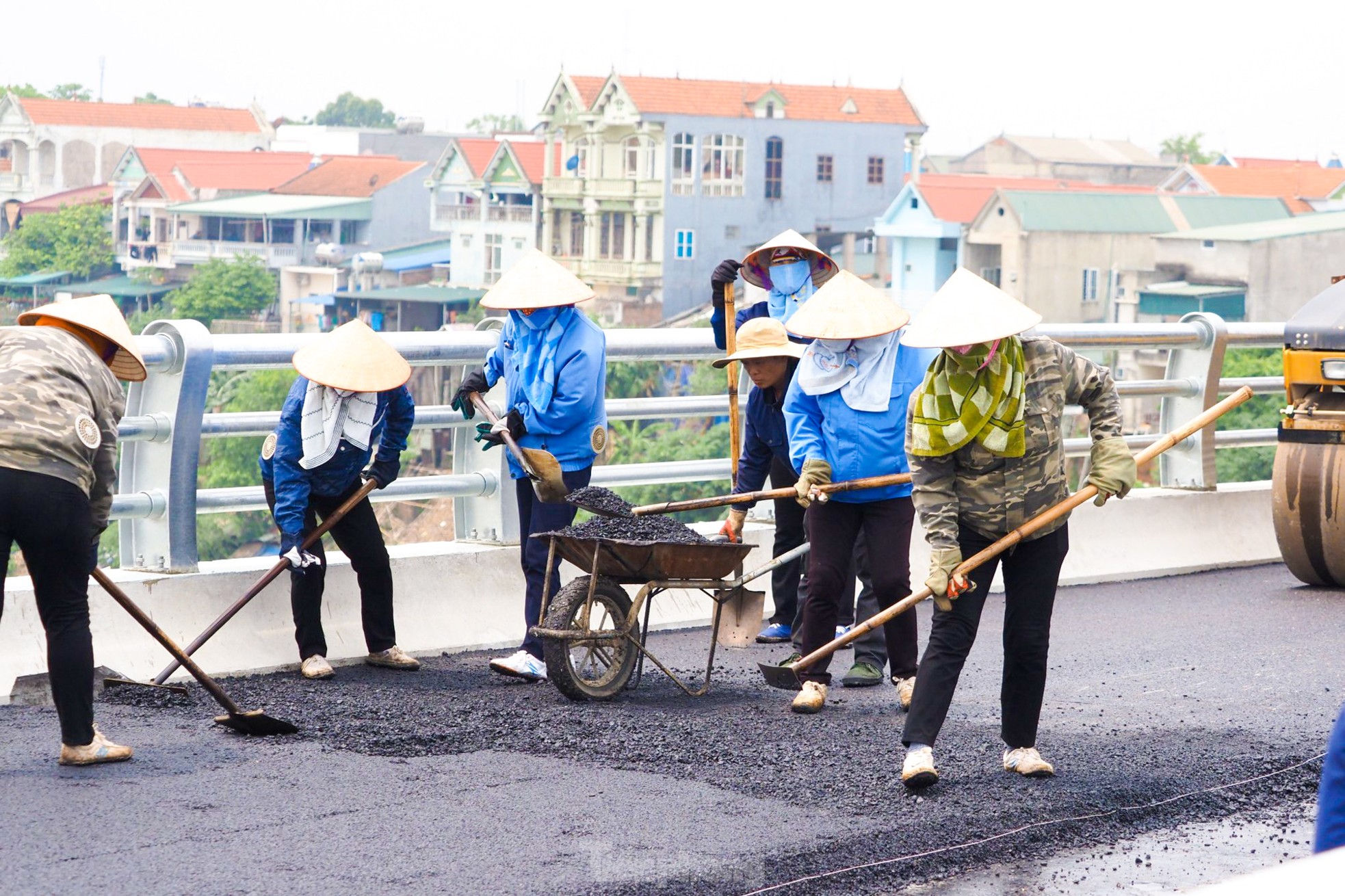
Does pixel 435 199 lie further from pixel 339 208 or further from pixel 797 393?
pixel 797 393

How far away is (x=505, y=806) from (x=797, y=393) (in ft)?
7.35

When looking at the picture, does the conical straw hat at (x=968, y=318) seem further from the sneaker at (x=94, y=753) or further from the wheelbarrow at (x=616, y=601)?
the sneaker at (x=94, y=753)

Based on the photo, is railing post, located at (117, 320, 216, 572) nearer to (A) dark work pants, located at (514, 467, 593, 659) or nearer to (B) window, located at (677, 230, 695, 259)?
(A) dark work pants, located at (514, 467, 593, 659)

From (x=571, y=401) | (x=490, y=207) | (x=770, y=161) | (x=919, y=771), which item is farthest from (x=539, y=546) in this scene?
(x=490, y=207)

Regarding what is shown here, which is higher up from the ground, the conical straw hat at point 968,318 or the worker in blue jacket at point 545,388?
the conical straw hat at point 968,318

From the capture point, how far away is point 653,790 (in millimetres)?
5469

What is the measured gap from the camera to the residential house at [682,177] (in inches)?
2729

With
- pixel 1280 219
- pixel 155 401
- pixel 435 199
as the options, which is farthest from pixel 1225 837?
pixel 435 199

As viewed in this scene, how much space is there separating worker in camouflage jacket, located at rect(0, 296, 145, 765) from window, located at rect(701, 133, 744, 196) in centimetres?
6527

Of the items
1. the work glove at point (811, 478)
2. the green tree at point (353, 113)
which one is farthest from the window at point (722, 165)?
the green tree at point (353, 113)

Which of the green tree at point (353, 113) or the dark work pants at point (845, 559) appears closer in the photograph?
the dark work pants at point (845, 559)

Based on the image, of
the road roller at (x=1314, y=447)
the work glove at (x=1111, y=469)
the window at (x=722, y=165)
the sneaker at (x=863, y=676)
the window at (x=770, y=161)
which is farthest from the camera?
the window at (x=770, y=161)

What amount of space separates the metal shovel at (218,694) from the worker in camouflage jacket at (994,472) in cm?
219

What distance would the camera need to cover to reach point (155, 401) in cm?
712
